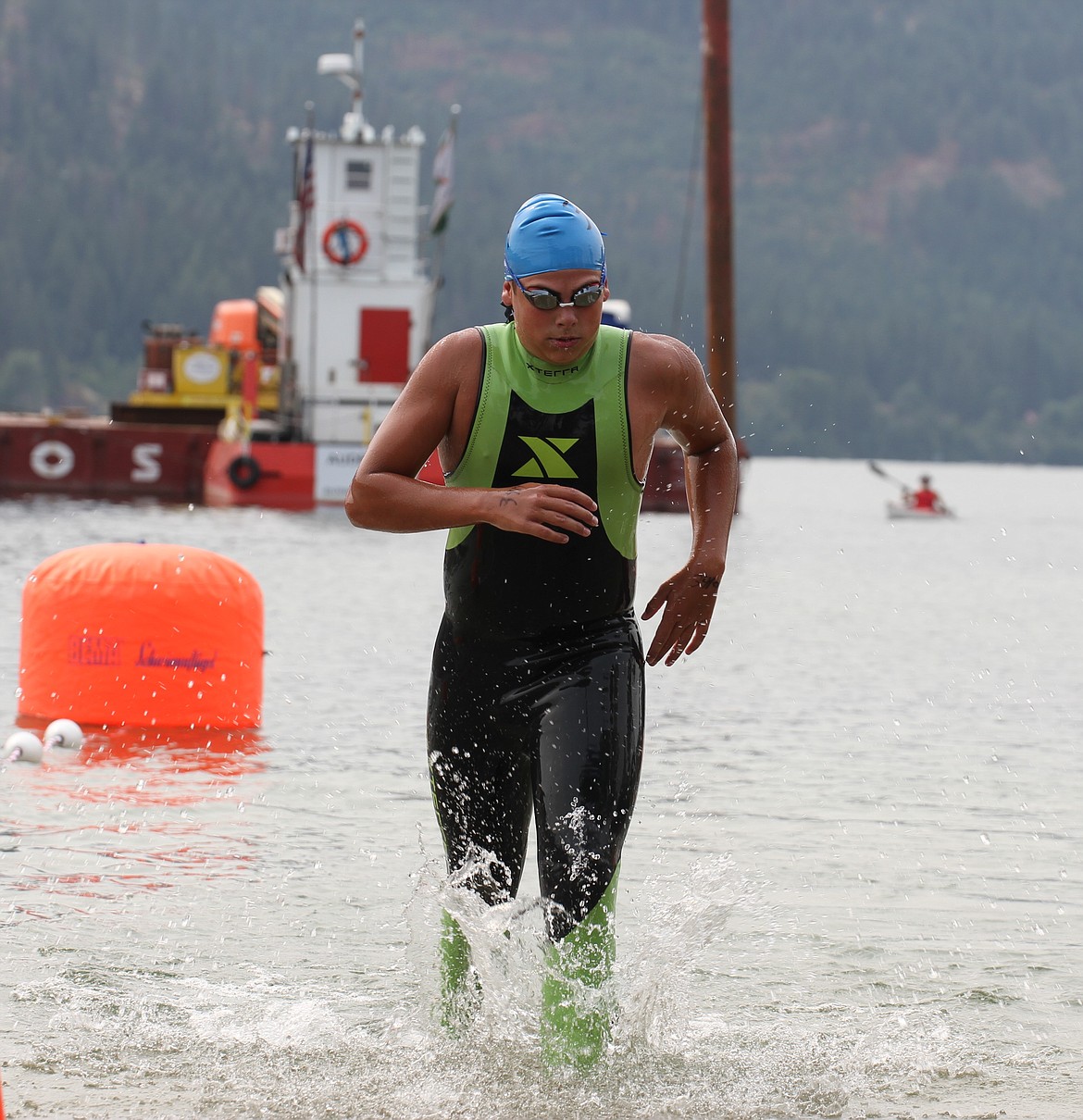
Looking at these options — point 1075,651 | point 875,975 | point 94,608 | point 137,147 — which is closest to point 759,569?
point 1075,651

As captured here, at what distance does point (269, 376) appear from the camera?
138ft

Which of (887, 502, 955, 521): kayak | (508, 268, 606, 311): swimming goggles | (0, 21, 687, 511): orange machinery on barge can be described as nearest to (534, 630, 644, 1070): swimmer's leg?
(508, 268, 606, 311): swimming goggles

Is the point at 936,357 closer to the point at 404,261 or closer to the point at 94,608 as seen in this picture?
the point at 404,261

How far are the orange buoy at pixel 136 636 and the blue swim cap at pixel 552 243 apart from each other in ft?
17.6

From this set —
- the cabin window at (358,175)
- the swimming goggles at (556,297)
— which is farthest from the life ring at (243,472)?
the swimming goggles at (556,297)

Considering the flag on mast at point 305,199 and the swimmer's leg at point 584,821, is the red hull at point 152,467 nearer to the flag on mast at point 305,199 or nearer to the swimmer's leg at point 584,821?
the flag on mast at point 305,199

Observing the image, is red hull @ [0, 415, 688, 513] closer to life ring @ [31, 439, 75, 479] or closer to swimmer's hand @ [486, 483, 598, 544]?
life ring @ [31, 439, 75, 479]

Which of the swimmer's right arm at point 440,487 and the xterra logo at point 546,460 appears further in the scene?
the xterra logo at point 546,460

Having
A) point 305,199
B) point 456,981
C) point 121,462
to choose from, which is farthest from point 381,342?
point 456,981

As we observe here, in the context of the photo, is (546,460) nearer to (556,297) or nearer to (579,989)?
(556,297)

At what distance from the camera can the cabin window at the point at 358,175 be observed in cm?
3678

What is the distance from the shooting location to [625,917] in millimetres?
6496

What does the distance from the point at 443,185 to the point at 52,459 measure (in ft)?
31.7

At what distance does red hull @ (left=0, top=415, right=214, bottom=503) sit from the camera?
38.6 metres
